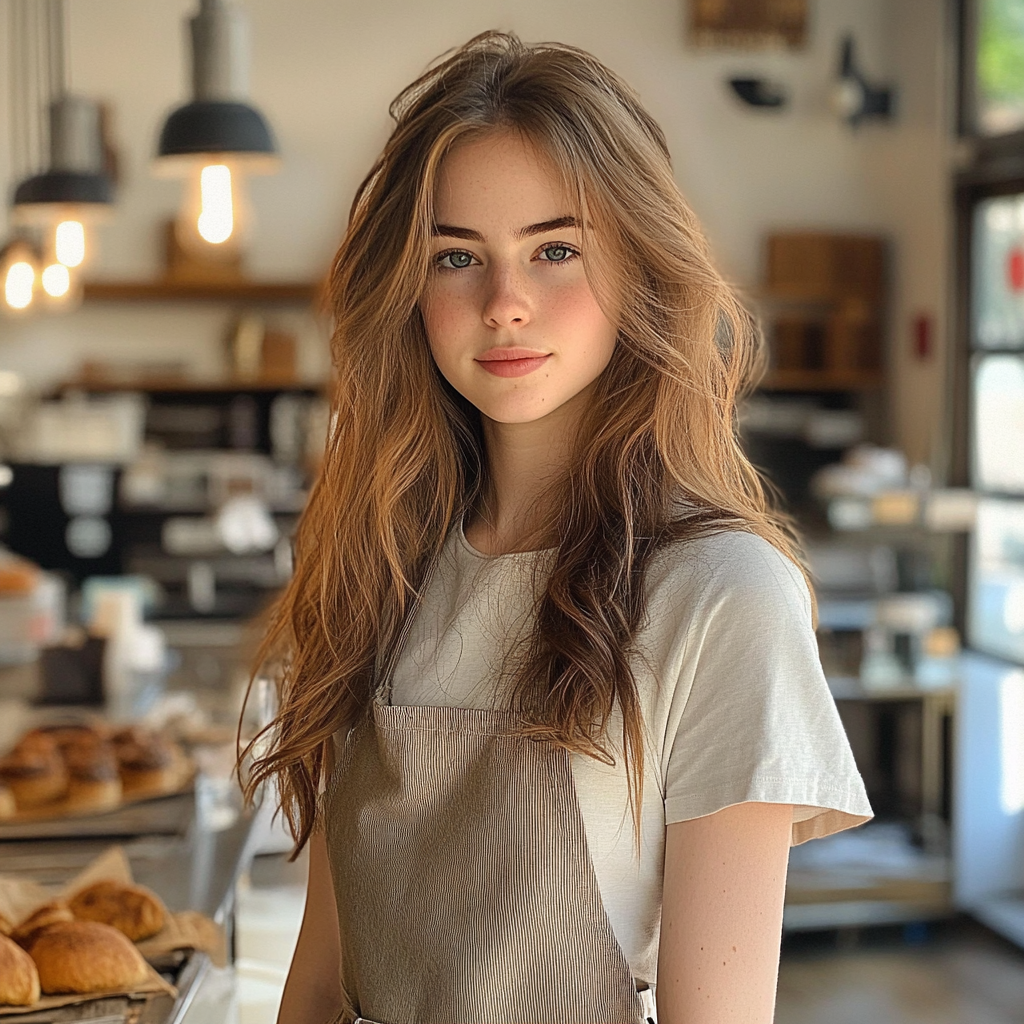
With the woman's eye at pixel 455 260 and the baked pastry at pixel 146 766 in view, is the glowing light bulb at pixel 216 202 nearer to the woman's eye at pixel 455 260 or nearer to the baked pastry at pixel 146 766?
the baked pastry at pixel 146 766

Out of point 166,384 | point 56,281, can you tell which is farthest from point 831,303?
point 56,281

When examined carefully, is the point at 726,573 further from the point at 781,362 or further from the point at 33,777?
the point at 781,362

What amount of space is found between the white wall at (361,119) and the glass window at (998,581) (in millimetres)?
1581

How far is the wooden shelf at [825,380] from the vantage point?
6246 mm

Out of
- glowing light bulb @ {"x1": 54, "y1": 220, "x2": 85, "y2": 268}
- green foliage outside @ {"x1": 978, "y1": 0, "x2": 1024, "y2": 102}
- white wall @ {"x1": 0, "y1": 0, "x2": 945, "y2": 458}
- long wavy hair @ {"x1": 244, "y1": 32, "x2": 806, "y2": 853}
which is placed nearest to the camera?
long wavy hair @ {"x1": 244, "y1": 32, "x2": 806, "y2": 853}

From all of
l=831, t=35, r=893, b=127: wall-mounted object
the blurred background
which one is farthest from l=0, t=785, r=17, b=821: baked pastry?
l=831, t=35, r=893, b=127: wall-mounted object

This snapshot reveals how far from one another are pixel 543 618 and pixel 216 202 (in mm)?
1398

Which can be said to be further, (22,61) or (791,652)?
(22,61)

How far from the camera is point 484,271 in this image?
1.28 meters

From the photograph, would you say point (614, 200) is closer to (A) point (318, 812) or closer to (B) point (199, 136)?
(A) point (318, 812)

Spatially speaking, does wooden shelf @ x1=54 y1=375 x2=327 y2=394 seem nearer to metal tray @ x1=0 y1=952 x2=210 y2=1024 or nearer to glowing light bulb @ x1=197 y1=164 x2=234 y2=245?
glowing light bulb @ x1=197 y1=164 x2=234 y2=245

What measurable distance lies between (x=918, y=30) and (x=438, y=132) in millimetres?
5276

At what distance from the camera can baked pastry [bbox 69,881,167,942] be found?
1.69 meters

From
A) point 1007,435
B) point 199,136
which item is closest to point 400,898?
point 199,136
